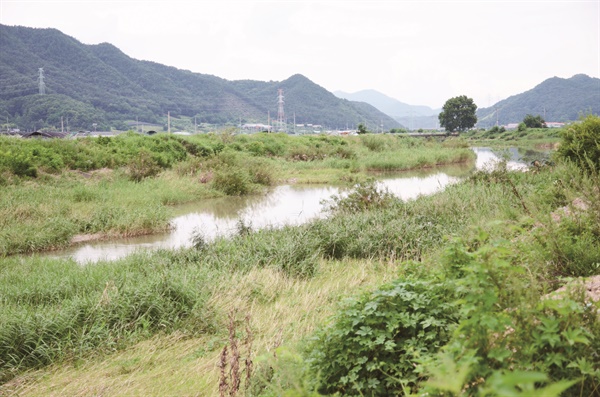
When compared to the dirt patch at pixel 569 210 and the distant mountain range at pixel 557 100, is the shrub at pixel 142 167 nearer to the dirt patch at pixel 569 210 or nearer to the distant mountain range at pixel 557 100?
the dirt patch at pixel 569 210

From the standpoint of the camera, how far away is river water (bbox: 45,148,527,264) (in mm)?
10141

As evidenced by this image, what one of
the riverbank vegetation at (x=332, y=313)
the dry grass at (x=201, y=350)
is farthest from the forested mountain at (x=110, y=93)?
the dry grass at (x=201, y=350)

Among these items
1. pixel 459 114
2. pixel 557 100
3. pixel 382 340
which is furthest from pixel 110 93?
pixel 557 100

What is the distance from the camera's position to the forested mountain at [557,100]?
333ft

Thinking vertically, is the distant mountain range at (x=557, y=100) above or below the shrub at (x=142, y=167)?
above

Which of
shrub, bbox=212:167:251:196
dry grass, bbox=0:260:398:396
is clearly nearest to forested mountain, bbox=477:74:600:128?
shrub, bbox=212:167:251:196

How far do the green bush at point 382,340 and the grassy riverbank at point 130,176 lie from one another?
919 centimetres

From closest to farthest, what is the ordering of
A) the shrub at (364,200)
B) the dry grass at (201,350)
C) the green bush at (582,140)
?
the dry grass at (201,350)
the green bush at (582,140)
the shrub at (364,200)

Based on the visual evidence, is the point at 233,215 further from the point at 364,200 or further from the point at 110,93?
the point at 110,93

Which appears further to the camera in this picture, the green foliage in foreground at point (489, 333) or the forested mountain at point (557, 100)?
the forested mountain at point (557, 100)

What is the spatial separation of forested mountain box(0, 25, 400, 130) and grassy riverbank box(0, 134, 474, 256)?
44.2 meters

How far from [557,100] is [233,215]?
116 meters

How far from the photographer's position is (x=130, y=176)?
18234 mm

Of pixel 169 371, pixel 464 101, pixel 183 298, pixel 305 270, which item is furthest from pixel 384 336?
pixel 464 101
